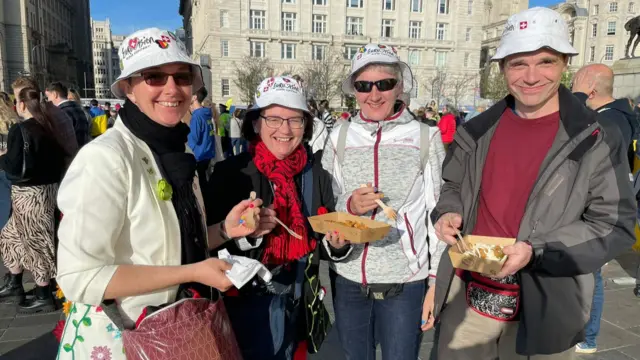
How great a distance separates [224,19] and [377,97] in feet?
195

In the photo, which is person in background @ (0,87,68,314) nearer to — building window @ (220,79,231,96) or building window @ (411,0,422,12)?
building window @ (220,79,231,96)

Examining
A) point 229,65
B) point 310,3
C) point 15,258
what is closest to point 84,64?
point 229,65

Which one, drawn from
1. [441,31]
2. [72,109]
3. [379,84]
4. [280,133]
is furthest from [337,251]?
[441,31]

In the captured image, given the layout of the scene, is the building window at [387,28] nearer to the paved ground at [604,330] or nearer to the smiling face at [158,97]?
the paved ground at [604,330]

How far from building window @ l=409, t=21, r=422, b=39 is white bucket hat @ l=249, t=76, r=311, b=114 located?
65.4 meters

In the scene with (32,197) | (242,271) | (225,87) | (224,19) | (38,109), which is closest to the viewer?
(242,271)

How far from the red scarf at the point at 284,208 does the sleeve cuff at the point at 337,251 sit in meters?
0.10

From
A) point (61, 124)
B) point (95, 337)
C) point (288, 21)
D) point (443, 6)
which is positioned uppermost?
point (443, 6)

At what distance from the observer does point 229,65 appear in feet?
190

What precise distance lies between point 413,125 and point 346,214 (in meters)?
0.72

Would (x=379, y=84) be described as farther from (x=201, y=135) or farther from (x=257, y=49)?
(x=257, y=49)

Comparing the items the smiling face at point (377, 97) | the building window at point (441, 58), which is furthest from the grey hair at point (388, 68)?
the building window at point (441, 58)

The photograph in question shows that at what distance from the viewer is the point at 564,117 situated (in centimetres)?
208

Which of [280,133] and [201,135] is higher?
[280,133]
